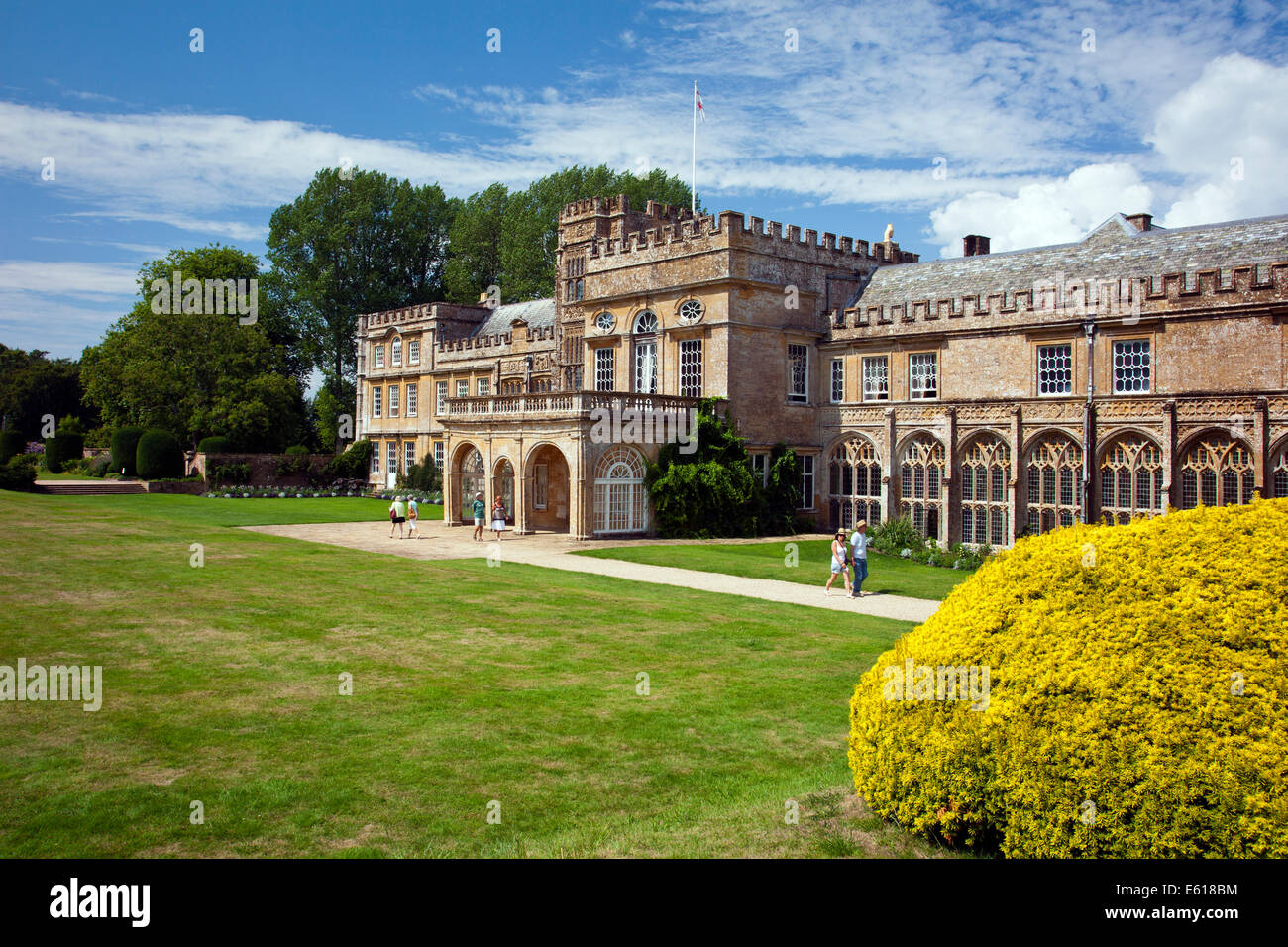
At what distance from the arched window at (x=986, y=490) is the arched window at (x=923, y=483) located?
2.84ft

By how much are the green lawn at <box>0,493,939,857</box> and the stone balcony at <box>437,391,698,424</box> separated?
1315 cm

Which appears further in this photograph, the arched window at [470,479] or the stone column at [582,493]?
the arched window at [470,479]

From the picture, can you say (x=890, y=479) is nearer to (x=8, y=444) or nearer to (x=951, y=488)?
(x=951, y=488)

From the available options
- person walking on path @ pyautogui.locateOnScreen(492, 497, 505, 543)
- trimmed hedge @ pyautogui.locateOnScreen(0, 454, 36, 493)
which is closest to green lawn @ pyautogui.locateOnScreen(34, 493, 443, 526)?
trimmed hedge @ pyautogui.locateOnScreen(0, 454, 36, 493)

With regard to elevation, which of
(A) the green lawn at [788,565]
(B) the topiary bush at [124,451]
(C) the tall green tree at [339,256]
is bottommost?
(A) the green lawn at [788,565]

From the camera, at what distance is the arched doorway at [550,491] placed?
1462 inches

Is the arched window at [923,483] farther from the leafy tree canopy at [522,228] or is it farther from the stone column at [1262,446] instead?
the leafy tree canopy at [522,228]

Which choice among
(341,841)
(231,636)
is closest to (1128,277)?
(231,636)

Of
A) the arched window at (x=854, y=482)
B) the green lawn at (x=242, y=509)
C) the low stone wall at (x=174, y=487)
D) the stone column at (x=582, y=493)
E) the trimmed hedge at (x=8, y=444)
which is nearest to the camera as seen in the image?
the stone column at (x=582, y=493)

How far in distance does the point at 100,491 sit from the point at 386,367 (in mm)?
20702

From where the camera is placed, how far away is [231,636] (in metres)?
13.5

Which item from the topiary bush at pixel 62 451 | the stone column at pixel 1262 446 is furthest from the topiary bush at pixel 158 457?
the stone column at pixel 1262 446

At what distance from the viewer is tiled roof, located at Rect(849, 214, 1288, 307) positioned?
90.4ft

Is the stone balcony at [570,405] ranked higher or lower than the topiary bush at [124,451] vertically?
higher
